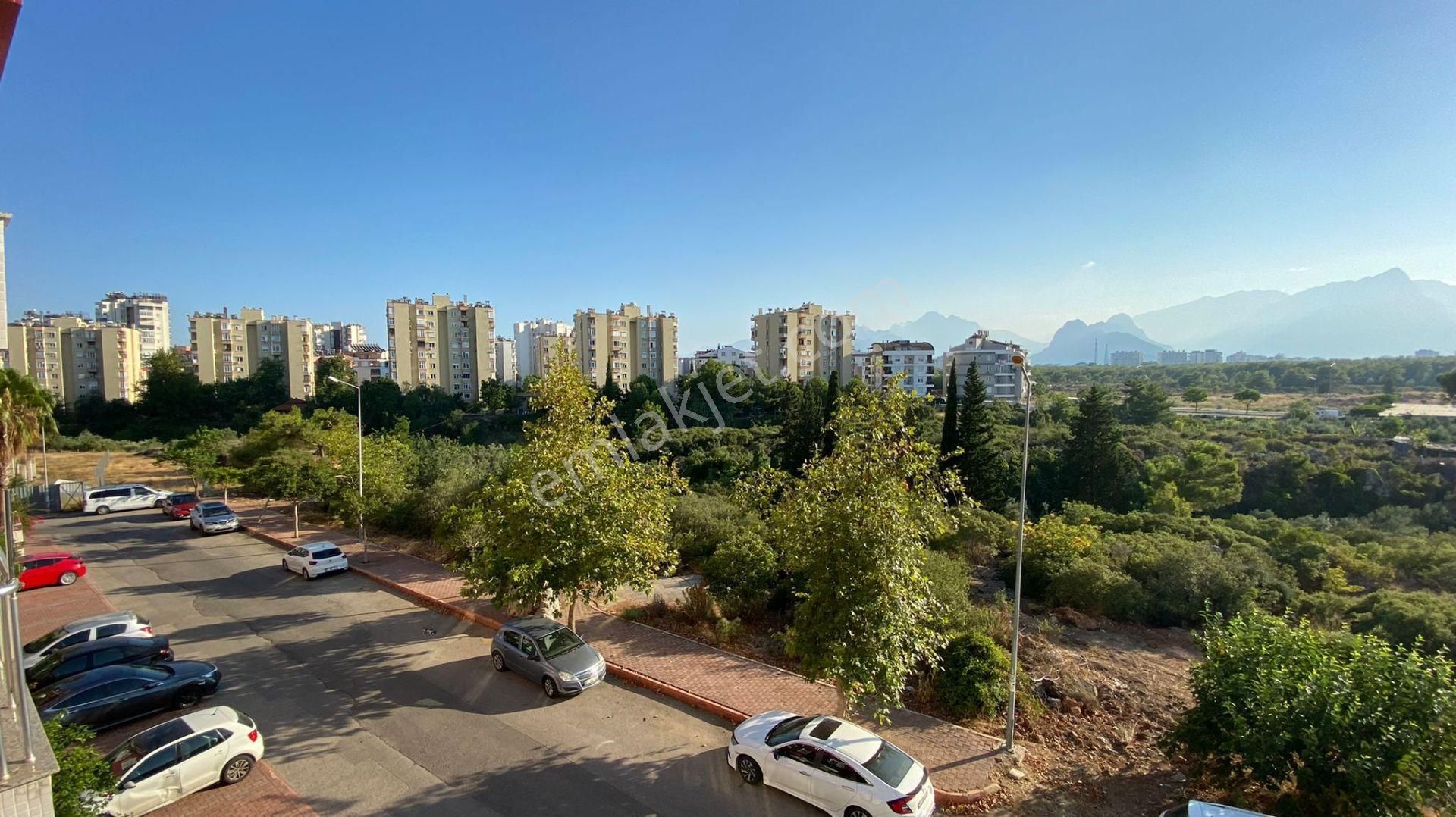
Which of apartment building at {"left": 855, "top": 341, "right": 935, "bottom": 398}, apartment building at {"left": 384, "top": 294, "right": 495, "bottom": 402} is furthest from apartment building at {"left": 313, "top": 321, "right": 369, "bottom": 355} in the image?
apartment building at {"left": 855, "top": 341, "right": 935, "bottom": 398}

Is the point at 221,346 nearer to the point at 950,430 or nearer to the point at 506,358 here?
the point at 506,358

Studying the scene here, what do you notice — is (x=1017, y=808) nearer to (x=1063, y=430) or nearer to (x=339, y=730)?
(x=339, y=730)

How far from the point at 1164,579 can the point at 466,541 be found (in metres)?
19.5

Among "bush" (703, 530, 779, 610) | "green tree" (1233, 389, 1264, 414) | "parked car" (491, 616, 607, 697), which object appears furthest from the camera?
"green tree" (1233, 389, 1264, 414)

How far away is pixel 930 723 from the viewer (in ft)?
32.4

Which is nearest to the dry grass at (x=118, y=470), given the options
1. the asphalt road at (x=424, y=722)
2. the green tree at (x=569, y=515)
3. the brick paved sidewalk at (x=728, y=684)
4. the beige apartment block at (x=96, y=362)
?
the asphalt road at (x=424, y=722)

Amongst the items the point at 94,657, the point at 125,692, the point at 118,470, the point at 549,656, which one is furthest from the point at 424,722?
the point at 118,470

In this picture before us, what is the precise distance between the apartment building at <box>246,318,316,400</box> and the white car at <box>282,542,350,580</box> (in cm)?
6429

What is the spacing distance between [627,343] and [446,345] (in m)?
21.9

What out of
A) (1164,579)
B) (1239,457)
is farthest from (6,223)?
(1239,457)

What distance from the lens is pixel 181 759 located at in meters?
7.90

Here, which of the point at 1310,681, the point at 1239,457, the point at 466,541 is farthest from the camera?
the point at 1239,457

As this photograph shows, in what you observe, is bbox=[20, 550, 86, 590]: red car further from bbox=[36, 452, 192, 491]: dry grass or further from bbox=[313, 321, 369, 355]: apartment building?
bbox=[313, 321, 369, 355]: apartment building

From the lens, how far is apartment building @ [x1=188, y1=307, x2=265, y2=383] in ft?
235
